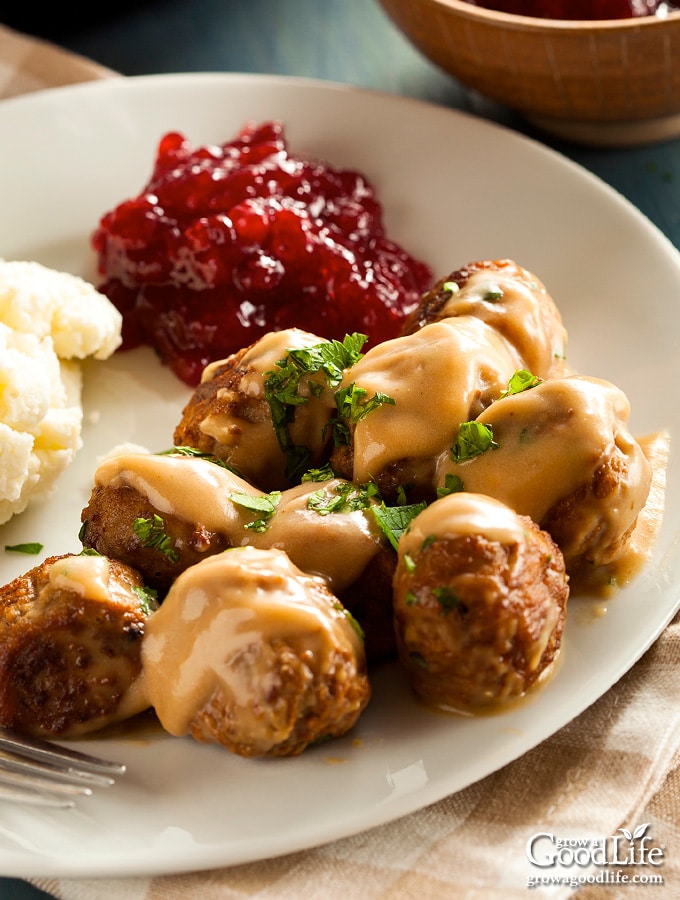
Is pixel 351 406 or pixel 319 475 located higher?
pixel 351 406

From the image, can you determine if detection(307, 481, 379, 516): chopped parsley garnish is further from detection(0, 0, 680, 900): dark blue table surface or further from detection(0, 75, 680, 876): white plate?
detection(0, 0, 680, 900): dark blue table surface

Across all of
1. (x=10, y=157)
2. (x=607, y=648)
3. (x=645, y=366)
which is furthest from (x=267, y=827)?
(x=10, y=157)

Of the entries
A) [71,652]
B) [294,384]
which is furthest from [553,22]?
[71,652]

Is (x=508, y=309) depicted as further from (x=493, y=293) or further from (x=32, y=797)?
(x=32, y=797)

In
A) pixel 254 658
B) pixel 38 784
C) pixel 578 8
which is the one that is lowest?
pixel 38 784

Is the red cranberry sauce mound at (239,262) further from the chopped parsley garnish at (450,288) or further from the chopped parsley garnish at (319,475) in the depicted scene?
the chopped parsley garnish at (319,475)

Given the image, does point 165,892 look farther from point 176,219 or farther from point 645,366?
point 176,219
